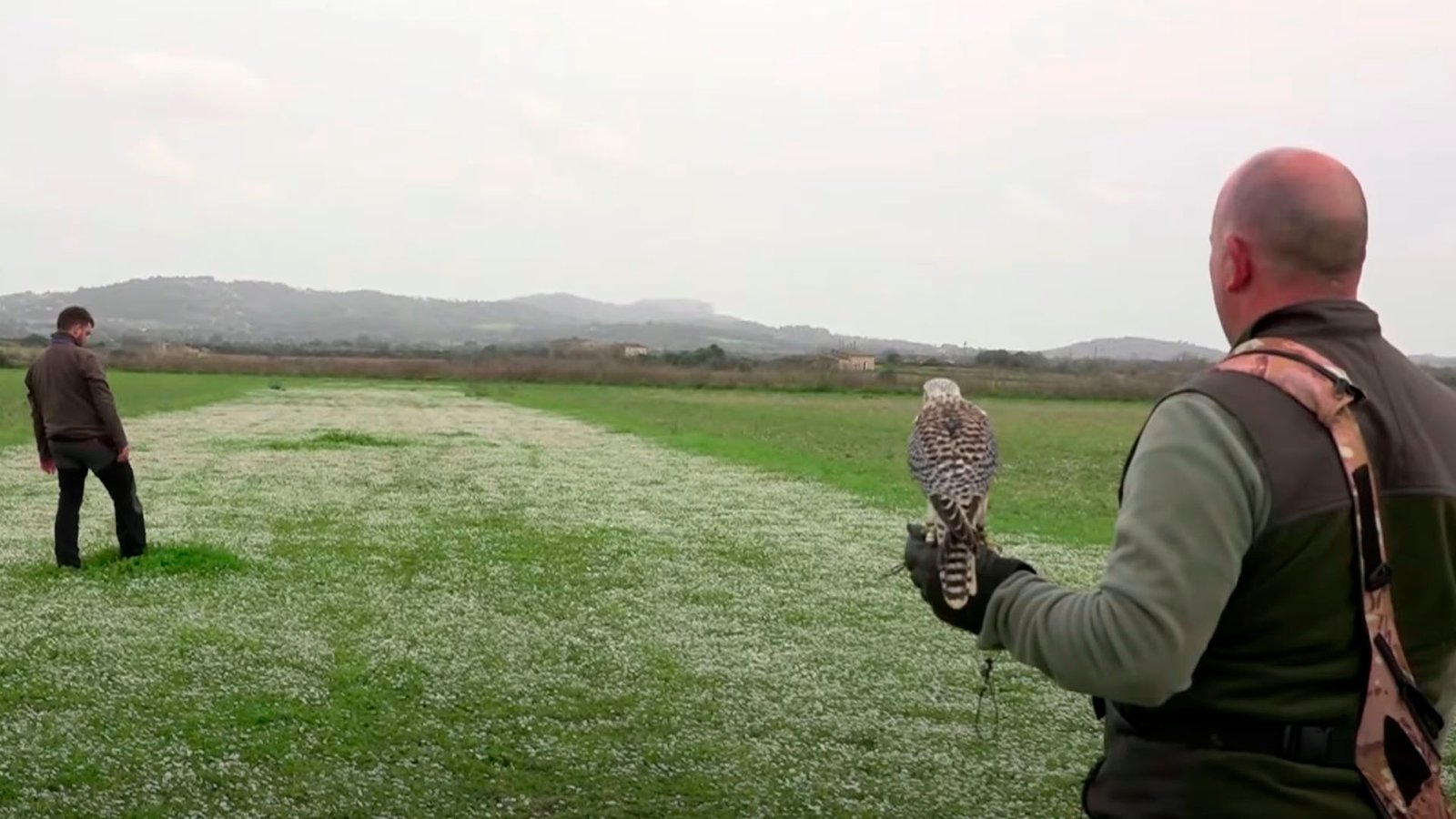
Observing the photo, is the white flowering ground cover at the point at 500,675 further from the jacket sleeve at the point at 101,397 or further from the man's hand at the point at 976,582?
the man's hand at the point at 976,582

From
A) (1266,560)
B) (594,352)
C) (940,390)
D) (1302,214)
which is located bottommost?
(1266,560)

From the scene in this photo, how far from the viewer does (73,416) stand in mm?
14805

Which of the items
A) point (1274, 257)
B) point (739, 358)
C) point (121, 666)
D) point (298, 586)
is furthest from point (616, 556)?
point (739, 358)

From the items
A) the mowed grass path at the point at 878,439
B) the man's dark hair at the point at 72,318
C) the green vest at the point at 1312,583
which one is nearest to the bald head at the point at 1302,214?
the green vest at the point at 1312,583

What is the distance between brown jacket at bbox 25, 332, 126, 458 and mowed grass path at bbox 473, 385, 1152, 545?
13207mm

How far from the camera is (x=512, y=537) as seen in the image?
63.2 feet

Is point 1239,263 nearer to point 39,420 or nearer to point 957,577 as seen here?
point 957,577

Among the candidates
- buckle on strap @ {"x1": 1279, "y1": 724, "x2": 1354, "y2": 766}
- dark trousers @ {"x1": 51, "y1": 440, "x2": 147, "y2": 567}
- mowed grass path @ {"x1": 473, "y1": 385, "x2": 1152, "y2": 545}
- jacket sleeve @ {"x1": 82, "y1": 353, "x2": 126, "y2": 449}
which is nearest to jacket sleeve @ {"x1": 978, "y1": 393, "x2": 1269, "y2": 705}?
buckle on strap @ {"x1": 1279, "y1": 724, "x2": 1354, "y2": 766}

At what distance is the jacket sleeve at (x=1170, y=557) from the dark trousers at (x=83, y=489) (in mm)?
14187

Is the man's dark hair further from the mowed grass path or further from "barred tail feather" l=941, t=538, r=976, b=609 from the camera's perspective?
the mowed grass path

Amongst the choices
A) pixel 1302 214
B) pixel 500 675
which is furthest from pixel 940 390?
pixel 500 675

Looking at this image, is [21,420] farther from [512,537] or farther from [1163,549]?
[1163,549]

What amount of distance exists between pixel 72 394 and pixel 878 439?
34450mm

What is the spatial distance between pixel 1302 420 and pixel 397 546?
16.4 meters
